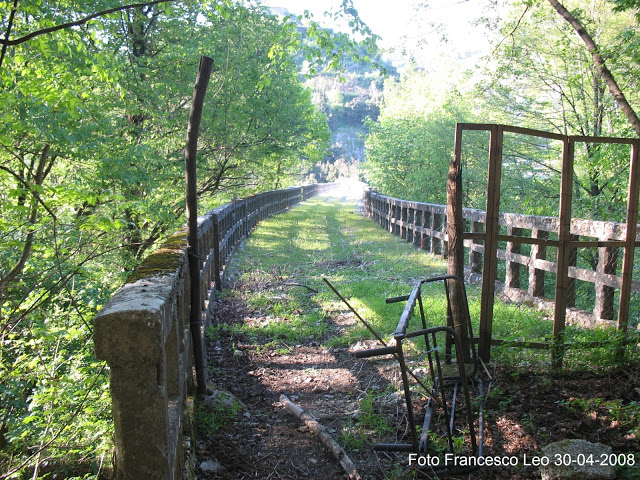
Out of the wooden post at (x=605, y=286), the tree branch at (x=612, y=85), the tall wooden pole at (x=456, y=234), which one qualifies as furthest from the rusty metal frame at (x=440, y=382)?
the tree branch at (x=612, y=85)

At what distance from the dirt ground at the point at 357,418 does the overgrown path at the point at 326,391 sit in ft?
0.03

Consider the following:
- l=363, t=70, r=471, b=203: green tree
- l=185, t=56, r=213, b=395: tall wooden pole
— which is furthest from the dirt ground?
l=363, t=70, r=471, b=203: green tree

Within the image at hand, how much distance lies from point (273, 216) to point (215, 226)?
15.5 meters

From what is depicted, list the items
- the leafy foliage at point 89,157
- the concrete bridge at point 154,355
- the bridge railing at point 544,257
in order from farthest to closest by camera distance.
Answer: the bridge railing at point 544,257
the leafy foliage at point 89,157
the concrete bridge at point 154,355

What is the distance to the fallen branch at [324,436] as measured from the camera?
11.7 feet

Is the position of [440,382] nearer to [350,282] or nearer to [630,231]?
[630,231]

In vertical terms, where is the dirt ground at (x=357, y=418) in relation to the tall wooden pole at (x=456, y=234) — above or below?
below

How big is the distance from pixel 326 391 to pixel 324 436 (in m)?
1.16

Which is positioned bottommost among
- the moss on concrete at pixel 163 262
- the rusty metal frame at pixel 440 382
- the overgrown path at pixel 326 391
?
the overgrown path at pixel 326 391

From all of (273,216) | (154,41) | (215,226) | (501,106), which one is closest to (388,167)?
(273,216)

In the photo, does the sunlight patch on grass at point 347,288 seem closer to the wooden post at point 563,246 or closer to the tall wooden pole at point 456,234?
the wooden post at point 563,246

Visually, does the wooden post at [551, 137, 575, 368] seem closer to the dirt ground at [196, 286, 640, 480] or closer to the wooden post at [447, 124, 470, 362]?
the dirt ground at [196, 286, 640, 480]

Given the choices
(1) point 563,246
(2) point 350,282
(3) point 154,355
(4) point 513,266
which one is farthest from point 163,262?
(2) point 350,282

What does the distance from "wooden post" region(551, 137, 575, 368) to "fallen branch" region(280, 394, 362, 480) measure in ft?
7.46
